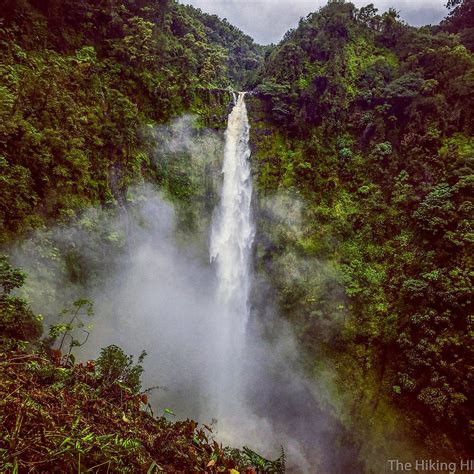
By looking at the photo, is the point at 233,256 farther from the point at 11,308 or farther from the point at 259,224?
the point at 11,308

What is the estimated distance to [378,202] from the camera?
1459 centimetres

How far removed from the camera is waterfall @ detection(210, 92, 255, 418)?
14.8m

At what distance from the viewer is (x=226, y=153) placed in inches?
667

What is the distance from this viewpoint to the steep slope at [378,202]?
11.1 metres

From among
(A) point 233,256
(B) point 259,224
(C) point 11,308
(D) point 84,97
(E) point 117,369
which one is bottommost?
(E) point 117,369

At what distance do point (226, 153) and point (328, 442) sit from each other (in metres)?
13.7

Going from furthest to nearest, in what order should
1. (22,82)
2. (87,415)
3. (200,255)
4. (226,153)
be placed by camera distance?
1. (226,153)
2. (200,255)
3. (22,82)
4. (87,415)

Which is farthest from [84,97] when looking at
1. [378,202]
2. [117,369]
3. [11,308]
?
[378,202]

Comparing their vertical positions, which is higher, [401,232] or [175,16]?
[175,16]

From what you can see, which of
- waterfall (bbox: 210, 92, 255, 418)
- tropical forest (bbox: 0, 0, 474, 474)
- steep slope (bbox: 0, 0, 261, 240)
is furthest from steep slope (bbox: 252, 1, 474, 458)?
steep slope (bbox: 0, 0, 261, 240)

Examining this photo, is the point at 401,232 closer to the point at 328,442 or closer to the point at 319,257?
the point at 319,257

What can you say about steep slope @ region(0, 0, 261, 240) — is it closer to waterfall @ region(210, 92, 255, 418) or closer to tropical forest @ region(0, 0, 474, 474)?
tropical forest @ region(0, 0, 474, 474)

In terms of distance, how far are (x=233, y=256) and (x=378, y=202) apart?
7189 millimetres

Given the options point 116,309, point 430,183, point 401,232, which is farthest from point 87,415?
point 430,183
